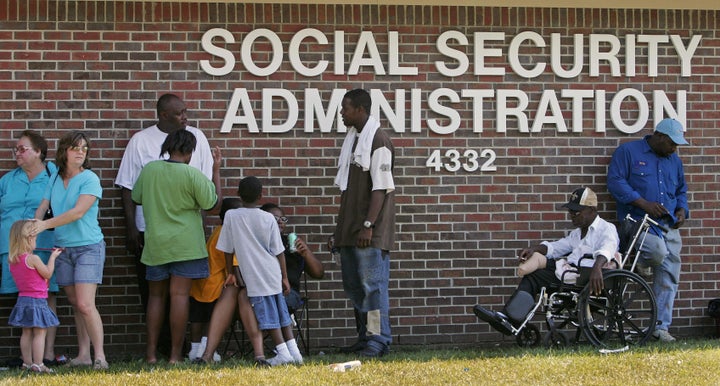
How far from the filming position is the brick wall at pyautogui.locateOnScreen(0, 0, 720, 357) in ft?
31.9

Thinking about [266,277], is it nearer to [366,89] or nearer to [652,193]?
[366,89]

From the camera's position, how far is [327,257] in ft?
32.8

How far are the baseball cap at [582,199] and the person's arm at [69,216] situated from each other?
12.6ft

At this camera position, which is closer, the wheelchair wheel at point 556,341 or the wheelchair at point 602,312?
the wheelchair at point 602,312

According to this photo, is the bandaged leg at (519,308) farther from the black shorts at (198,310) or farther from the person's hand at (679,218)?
the black shorts at (198,310)

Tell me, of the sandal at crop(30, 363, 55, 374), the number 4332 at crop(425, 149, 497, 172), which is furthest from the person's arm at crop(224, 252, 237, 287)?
the number 4332 at crop(425, 149, 497, 172)

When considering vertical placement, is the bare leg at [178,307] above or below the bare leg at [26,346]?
above

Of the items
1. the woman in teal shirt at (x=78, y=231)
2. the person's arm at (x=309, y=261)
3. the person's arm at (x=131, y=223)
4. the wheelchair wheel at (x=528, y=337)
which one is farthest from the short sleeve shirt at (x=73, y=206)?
the wheelchair wheel at (x=528, y=337)

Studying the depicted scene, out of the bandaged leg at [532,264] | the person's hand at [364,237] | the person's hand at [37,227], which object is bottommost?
the bandaged leg at [532,264]

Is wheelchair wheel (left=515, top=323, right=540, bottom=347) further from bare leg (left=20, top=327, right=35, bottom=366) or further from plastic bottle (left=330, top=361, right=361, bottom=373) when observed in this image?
bare leg (left=20, top=327, right=35, bottom=366)

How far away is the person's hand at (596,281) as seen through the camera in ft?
29.7

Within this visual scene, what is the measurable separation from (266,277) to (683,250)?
404 centimetres

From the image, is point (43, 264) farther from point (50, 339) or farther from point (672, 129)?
point (672, 129)

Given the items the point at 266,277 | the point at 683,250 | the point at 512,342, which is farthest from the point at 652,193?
the point at 266,277
